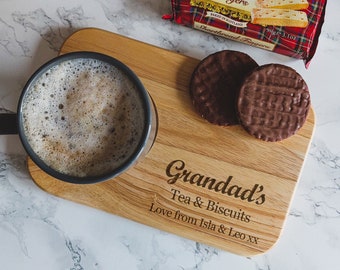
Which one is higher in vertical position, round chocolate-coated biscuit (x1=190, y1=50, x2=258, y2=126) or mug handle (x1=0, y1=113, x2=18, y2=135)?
round chocolate-coated biscuit (x1=190, y1=50, x2=258, y2=126)

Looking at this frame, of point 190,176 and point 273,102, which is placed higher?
point 273,102

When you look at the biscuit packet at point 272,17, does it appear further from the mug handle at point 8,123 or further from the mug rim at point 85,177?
the mug handle at point 8,123

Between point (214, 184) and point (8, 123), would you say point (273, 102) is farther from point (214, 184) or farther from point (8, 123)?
point (8, 123)

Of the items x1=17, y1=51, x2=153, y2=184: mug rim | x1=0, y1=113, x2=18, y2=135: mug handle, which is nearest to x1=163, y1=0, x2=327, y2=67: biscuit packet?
x1=17, y1=51, x2=153, y2=184: mug rim

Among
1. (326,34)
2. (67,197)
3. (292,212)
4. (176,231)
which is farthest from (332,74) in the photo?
(67,197)

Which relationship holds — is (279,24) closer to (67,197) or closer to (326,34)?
(326,34)

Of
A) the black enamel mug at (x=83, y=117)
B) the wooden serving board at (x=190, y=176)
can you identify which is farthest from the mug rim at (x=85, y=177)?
the wooden serving board at (x=190, y=176)

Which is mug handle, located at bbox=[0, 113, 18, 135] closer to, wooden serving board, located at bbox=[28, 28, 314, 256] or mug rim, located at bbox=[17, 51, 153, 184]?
mug rim, located at bbox=[17, 51, 153, 184]

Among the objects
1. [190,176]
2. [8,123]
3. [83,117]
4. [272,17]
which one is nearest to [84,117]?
[83,117]
